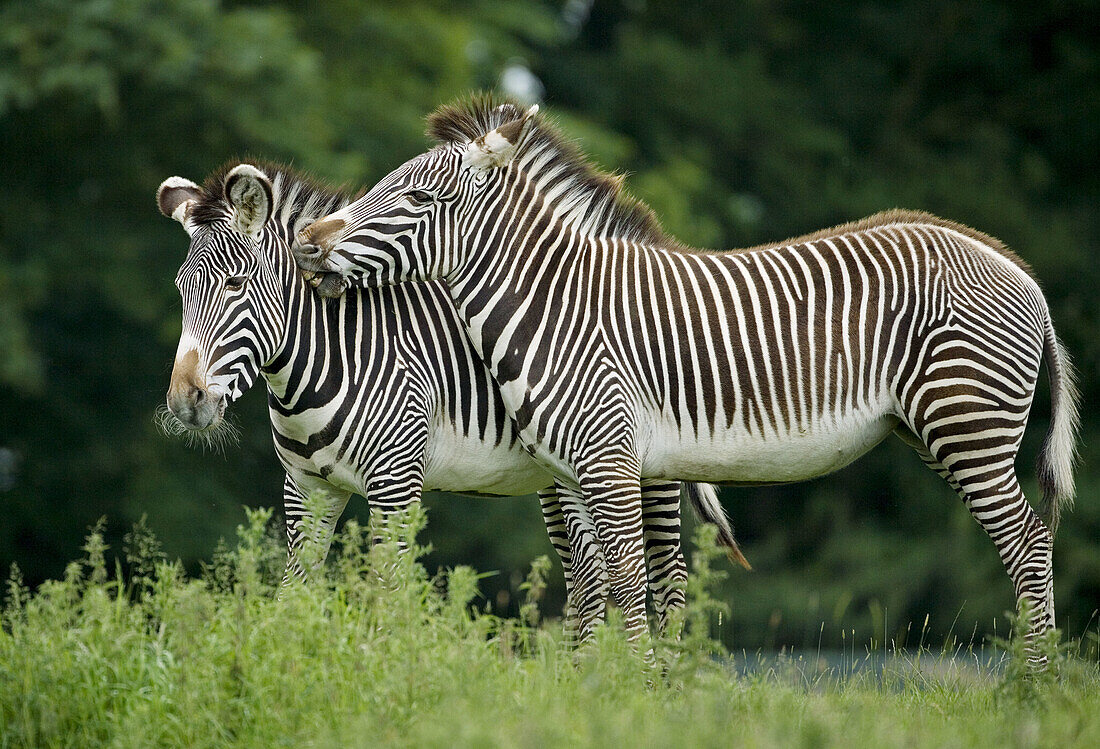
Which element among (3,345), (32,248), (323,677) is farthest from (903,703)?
(32,248)

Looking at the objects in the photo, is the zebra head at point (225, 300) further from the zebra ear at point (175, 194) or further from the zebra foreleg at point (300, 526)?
the zebra foreleg at point (300, 526)

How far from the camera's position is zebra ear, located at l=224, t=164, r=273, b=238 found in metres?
5.95

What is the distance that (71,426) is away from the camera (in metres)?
16.0

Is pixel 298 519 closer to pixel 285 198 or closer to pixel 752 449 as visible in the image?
pixel 285 198

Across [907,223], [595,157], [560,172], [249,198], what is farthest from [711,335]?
[595,157]

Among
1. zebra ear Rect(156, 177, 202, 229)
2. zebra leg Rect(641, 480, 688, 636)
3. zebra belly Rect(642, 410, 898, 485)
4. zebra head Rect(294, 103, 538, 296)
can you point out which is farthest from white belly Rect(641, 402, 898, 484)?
zebra ear Rect(156, 177, 202, 229)

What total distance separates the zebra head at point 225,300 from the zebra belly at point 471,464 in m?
0.99

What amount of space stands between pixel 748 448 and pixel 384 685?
97.3 inches

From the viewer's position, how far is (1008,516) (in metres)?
6.14

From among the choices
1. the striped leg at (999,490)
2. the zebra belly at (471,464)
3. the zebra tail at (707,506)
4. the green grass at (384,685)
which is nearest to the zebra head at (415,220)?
the zebra belly at (471,464)

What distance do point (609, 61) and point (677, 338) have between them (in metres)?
15.7

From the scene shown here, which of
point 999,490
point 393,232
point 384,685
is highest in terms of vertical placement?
point 393,232

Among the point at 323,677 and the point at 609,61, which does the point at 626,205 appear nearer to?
the point at 323,677

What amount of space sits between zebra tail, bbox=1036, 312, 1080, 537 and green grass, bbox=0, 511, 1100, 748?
1.35m
